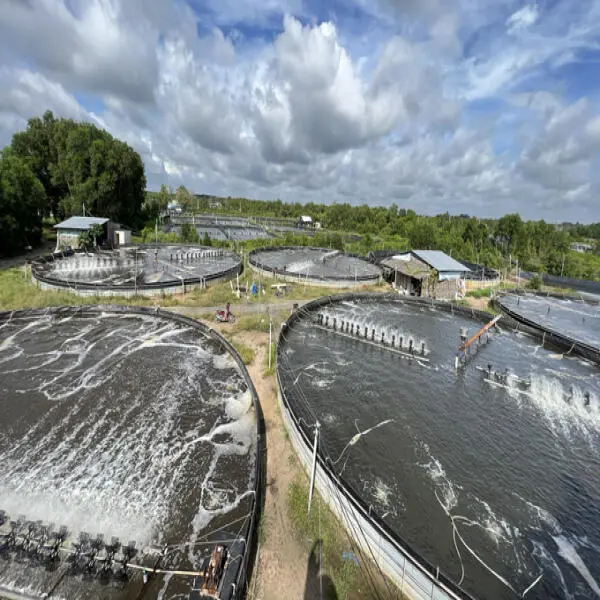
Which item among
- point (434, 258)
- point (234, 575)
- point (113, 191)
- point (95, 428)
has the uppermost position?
point (113, 191)

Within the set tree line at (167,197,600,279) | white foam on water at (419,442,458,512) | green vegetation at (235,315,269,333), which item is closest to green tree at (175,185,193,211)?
tree line at (167,197,600,279)

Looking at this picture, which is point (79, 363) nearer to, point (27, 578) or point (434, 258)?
point (27, 578)

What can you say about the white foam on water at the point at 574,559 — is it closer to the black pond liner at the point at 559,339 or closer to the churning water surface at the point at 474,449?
the churning water surface at the point at 474,449

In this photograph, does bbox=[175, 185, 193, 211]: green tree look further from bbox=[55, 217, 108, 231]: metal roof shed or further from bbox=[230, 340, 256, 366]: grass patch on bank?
bbox=[230, 340, 256, 366]: grass patch on bank

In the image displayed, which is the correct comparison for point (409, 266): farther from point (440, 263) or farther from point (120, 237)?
point (120, 237)

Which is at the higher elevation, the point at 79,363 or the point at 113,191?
the point at 113,191

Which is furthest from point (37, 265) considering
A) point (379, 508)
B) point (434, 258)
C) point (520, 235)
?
point (520, 235)

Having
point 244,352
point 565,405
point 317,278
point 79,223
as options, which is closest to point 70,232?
point 79,223
